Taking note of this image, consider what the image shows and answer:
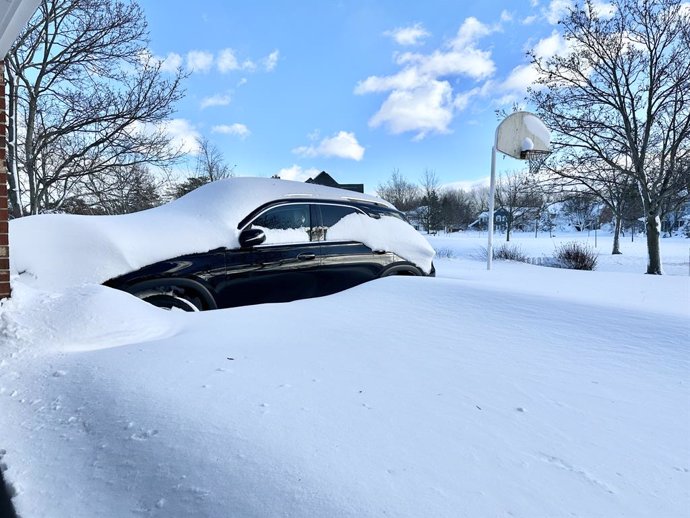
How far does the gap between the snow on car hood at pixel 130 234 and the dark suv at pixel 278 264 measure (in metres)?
0.09

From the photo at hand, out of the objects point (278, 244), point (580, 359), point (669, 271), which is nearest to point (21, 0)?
point (278, 244)

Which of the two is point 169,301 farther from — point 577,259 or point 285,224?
point 577,259

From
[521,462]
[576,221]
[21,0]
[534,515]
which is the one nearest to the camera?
[534,515]

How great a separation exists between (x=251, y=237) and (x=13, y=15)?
89.0 inches

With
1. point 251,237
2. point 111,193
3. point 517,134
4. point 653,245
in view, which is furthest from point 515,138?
point 111,193

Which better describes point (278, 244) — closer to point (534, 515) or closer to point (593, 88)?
point (534, 515)

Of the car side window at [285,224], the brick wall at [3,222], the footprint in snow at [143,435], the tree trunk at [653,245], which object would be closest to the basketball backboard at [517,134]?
the car side window at [285,224]

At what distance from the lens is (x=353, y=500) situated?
116 centimetres

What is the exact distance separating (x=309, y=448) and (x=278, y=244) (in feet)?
9.50

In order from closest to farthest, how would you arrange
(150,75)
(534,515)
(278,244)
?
(534,515) < (278,244) < (150,75)

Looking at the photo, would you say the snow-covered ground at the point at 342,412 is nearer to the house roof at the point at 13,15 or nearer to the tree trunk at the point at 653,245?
the house roof at the point at 13,15

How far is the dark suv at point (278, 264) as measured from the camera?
346 cm

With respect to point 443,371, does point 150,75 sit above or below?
above

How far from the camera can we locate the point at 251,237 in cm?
389
